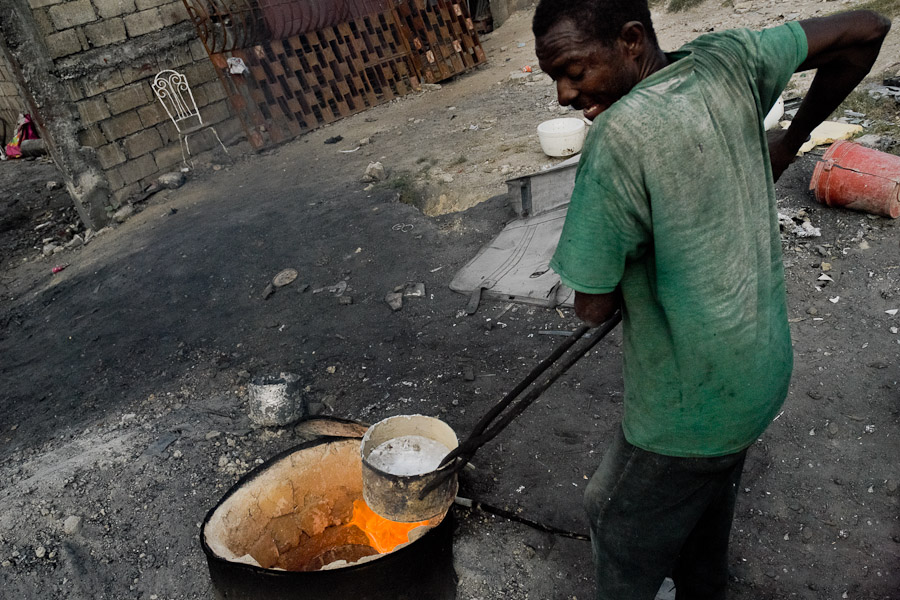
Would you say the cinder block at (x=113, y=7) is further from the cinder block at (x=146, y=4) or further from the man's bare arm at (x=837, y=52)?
the man's bare arm at (x=837, y=52)

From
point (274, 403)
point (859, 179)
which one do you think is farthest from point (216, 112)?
point (859, 179)

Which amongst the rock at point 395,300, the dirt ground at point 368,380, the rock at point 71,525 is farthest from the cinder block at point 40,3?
the rock at point 71,525

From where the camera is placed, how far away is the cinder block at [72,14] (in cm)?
676

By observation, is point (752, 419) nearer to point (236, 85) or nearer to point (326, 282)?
point (326, 282)

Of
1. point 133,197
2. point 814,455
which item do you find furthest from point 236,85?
point 814,455

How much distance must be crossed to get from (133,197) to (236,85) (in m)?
2.03

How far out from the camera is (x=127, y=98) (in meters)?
7.48

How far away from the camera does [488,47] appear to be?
1161 centimetres

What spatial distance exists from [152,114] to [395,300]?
5.15 meters

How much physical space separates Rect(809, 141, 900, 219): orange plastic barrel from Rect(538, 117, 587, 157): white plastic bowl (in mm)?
2138

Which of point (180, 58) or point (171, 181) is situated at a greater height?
point (180, 58)

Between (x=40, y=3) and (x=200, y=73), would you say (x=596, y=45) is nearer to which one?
(x=40, y=3)

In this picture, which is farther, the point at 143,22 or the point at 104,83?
the point at 143,22

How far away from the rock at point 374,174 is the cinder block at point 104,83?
3.30m
